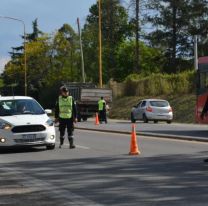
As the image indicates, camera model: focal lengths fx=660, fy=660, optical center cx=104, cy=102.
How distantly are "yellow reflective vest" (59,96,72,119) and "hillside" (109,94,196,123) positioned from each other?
25.6 meters

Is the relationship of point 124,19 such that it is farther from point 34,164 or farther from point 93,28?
point 34,164

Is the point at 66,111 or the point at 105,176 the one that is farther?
the point at 66,111

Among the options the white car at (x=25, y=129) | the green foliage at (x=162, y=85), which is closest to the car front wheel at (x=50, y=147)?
the white car at (x=25, y=129)

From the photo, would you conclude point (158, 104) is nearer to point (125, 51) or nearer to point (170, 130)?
point (170, 130)

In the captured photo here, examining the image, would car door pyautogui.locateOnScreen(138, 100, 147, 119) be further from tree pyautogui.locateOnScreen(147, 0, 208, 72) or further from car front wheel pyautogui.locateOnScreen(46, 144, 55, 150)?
tree pyautogui.locateOnScreen(147, 0, 208, 72)

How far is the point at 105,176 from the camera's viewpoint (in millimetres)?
12359

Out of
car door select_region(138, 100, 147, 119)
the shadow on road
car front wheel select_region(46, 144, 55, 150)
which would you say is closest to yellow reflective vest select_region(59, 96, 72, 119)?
car front wheel select_region(46, 144, 55, 150)

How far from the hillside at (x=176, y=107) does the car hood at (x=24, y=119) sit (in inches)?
1033

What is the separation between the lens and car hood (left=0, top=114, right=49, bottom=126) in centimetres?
1811

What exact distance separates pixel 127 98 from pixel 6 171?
49.1m

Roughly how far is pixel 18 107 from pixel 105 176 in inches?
301

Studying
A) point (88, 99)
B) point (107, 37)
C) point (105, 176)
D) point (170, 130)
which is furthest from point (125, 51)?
point (105, 176)

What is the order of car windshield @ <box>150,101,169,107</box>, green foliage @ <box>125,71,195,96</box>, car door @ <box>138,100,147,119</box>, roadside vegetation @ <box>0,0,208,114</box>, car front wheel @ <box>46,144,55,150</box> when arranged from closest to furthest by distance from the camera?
car front wheel @ <box>46,144,55,150</box>, car windshield @ <box>150,101,169,107</box>, car door @ <box>138,100,147,119</box>, green foliage @ <box>125,71,195,96</box>, roadside vegetation @ <box>0,0,208,114</box>

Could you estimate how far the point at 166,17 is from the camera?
78.4m
